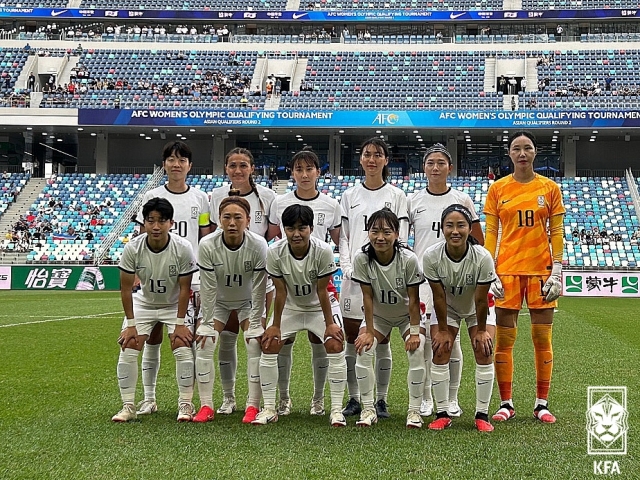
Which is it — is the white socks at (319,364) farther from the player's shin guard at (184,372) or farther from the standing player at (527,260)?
the standing player at (527,260)

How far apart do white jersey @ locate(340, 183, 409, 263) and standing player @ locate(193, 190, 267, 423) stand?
0.73m

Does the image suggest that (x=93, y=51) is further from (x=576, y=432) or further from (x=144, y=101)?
(x=576, y=432)

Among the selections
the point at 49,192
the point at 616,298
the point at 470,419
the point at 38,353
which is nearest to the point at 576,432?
the point at 470,419

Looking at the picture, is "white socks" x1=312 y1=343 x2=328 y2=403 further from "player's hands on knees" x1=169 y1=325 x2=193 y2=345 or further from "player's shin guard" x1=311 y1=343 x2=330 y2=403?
"player's hands on knees" x1=169 y1=325 x2=193 y2=345

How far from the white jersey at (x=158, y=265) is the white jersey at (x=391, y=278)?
52.2 inches

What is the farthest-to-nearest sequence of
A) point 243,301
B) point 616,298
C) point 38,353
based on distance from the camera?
point 616,298 → point 38,353 → point 243,301

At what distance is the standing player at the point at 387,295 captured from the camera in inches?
208

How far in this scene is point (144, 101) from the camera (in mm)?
34750

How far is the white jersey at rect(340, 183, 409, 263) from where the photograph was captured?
19.4 feet

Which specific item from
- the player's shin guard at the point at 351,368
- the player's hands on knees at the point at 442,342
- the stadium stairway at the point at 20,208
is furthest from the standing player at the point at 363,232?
the stadium stairway at the point at 20,208

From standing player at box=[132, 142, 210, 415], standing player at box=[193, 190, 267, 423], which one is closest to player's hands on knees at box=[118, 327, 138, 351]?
standing player at box=[132, 142, 210, 415]

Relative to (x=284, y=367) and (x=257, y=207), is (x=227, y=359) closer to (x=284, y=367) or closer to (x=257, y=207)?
(x=284, y=367)

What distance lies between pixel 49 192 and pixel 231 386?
3029 cm

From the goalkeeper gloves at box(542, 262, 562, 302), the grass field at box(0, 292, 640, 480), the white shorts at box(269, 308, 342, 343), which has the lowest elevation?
the grass field at box(0, 292, 640, 480)
